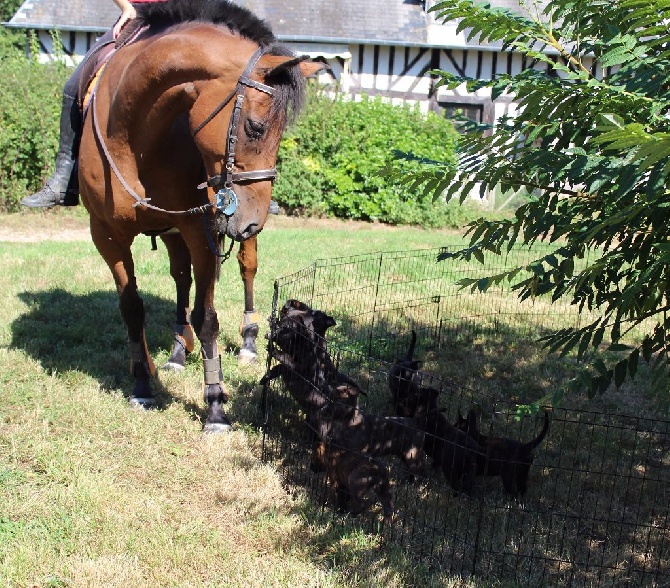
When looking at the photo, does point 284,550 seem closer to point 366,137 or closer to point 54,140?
point 54,140

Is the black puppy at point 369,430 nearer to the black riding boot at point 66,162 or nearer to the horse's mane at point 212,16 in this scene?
the horse's mane at point 212,16

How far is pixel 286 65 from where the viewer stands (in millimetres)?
4066

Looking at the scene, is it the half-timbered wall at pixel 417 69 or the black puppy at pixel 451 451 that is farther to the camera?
the half-timbered wall at pixel 417 69

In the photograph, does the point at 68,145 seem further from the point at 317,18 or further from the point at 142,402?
the point at 317,18

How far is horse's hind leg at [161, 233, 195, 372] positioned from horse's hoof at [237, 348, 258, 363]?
0.45 m

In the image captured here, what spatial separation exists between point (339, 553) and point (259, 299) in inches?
206

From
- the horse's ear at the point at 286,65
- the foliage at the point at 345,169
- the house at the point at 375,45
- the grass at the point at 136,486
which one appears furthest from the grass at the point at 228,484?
the house at the point at 375,45

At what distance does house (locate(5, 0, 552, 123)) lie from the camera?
2288 cm

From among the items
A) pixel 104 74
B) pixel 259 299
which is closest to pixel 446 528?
pixel 104 74

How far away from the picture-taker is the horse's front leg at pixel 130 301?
561cm

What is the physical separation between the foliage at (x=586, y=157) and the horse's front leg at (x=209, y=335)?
214 cm

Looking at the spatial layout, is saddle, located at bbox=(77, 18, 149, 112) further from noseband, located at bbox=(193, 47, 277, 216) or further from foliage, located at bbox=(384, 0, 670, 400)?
foliage, located at bbox=(384, 0, 670, 400)

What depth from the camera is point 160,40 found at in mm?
4676

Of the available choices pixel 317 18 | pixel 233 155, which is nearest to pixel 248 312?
pixel 233 155
